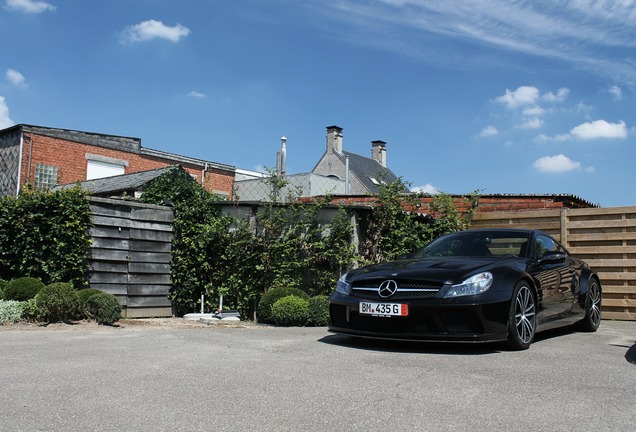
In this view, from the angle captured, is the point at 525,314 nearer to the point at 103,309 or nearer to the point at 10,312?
the point at 103,309

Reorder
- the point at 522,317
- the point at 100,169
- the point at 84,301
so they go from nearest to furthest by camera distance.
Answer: the point at 522,317 → the point at 84,301 → the point at 100,169

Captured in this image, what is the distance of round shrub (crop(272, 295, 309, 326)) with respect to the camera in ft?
28.6

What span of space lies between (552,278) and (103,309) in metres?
5.95

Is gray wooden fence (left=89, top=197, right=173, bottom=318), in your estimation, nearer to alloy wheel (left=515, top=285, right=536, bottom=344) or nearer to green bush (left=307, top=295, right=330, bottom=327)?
green bush (left=307, top=295, right=330, bottom=327)

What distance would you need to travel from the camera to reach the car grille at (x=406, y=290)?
5.86 metres

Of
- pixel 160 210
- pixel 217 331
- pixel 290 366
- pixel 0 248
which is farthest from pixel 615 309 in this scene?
pixel 0 248

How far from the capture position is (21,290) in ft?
30.3

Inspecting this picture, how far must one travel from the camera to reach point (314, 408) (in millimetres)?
3621

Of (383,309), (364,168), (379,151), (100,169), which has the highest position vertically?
(379,151)

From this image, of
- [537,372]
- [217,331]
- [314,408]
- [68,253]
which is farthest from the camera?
[68,253]

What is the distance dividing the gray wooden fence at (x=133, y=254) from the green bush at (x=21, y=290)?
105 centimetres

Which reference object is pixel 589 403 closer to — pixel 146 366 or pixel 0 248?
pixel 146 366

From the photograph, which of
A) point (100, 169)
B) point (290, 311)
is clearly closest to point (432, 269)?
point (290, 311)

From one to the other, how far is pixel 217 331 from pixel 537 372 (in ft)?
14.1
